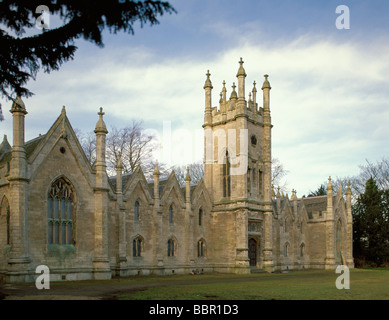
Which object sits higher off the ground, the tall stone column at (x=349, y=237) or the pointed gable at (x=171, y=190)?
the pointed gable at (x=171, y=190)

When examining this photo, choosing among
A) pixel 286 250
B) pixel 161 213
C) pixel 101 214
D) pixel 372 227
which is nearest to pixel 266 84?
pixel 161 213

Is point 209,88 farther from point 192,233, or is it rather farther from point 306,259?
point 306,259

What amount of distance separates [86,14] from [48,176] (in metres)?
20.9

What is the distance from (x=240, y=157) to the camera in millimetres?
41969

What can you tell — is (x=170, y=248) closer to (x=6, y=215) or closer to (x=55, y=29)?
(x=6, y=215)

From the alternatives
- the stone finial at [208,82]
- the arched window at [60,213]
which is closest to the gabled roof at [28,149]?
the arched window at [60,213]

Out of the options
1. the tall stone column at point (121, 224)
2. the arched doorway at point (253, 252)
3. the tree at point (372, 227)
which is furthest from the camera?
the tree at point (372, 227)

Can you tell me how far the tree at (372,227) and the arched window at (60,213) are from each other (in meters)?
41.5

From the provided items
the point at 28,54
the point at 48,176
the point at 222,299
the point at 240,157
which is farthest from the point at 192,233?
the point at 28,54

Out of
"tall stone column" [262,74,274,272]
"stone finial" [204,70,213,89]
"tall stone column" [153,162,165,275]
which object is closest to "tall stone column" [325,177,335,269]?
"tall stone column" [262,74,274,272]

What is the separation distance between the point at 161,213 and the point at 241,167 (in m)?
9.31

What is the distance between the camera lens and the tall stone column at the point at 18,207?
24.9 meters

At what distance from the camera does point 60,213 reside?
2839 cm

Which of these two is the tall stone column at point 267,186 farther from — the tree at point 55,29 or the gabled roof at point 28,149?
the tree at point 55,29
